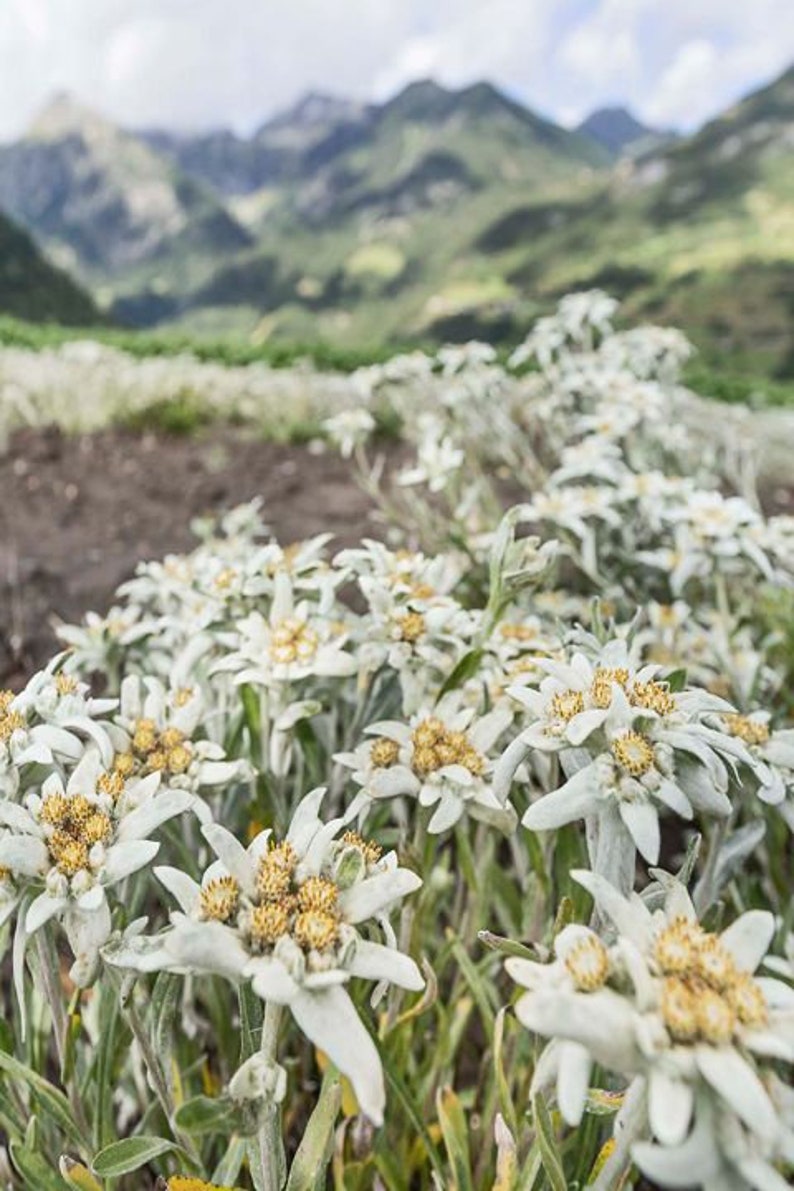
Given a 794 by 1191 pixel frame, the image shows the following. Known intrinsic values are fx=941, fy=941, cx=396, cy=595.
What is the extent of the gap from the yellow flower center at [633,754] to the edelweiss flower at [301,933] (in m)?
0.29

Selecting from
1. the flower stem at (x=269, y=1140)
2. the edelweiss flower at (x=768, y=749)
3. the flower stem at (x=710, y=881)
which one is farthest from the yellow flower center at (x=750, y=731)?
the flower stem at (x=269, y=1140)

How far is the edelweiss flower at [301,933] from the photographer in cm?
88

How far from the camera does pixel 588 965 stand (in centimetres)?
85

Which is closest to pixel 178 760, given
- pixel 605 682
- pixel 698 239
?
pixel 605 682

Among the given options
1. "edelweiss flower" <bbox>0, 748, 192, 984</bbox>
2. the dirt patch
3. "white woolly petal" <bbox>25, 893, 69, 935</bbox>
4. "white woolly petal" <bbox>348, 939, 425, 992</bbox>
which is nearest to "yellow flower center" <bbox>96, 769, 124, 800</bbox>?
"edelweiss flower" <bbox>0, 748, 192, 984</bbox>

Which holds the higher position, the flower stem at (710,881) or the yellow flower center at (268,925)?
the yellow flower center at (268,925)

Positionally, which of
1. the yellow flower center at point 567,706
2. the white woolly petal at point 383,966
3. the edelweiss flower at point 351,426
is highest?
the edelweiss flower at point 351,426

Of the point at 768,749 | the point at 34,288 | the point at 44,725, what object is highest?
the point at 34,288

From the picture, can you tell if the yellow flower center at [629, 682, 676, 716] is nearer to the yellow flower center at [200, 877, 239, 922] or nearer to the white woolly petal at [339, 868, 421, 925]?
the white woolly petal at [339, 868, 421, 925]

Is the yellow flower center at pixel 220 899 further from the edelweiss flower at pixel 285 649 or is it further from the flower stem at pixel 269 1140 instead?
the edelweiss flower at pixel 285 649

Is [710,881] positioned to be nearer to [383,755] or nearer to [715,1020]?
[383,755]

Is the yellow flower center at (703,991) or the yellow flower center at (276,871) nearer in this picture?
the yellow flower center at (703,991)

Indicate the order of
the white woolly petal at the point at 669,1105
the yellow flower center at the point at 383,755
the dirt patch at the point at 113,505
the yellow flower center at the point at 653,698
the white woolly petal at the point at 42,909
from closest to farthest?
the white woolly petal at the point at 669,1105
the white woolly petal at the point at 42,909
the yellow flower center at the point at 653,698
the yellow flower center at the point at 383,755
the dirt patch at the point at 113,505

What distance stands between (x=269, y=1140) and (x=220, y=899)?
282 mm
